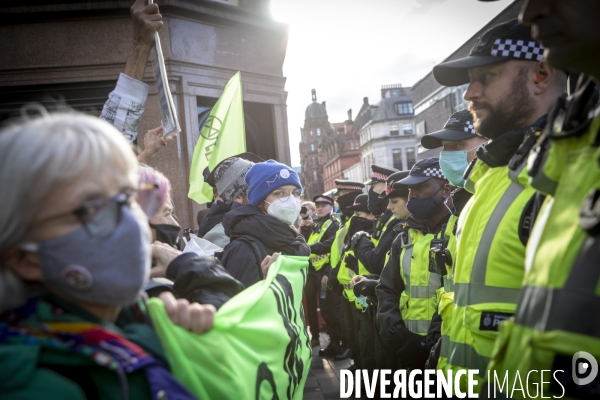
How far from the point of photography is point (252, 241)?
364 cm

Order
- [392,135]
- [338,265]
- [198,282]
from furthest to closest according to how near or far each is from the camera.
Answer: [392,135]
[338,265]
[198,282]

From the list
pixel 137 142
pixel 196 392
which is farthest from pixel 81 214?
pixel 137 142

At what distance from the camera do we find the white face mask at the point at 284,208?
393 cm

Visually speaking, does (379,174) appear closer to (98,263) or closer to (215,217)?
(215,217)

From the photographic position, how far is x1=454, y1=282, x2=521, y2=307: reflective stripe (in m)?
2.30

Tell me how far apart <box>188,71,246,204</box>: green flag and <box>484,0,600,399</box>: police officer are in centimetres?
478

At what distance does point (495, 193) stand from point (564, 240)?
3.75 feet

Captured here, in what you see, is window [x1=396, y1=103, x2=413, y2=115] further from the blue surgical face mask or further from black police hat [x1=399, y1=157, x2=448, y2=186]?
the blue surgical face mask

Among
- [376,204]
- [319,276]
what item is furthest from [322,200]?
[376,204]

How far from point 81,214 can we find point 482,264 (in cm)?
166

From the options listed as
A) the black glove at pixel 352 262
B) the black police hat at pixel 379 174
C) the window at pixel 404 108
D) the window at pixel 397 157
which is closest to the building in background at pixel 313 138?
the window at pixel 404 108

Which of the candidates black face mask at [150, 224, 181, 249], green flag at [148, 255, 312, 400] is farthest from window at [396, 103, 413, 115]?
green flag at [148, 255, 312, 400]

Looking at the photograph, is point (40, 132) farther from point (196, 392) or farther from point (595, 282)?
point (595, 282)

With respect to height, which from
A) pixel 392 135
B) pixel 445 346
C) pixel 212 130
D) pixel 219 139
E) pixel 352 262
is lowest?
pixel 445 346
